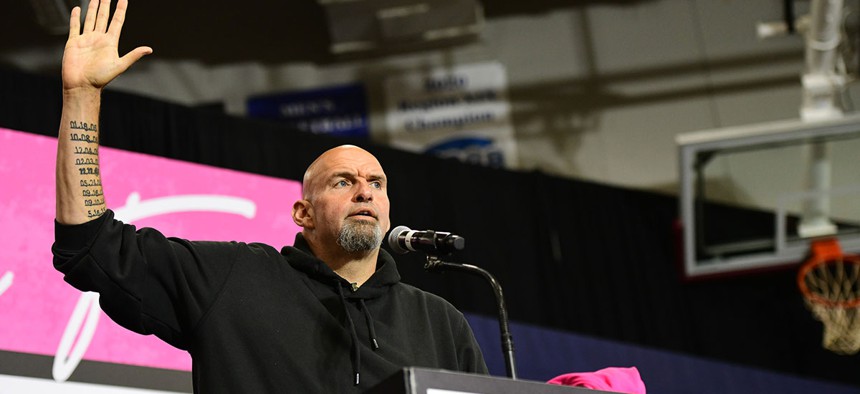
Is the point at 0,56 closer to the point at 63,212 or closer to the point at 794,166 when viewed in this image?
the point at 794,166

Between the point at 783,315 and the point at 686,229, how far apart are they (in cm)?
94

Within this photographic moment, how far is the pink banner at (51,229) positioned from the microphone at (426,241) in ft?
6.84

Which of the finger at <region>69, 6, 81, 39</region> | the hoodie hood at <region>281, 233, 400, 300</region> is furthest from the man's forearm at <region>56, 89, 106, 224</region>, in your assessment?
the hoodie hood at <region>281, 233, 400, 300</region>

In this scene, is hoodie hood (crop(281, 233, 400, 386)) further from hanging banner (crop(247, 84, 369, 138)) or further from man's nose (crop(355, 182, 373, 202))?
hanging banner (crop(247, 84, 369, 138))

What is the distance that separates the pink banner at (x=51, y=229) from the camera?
393 cm

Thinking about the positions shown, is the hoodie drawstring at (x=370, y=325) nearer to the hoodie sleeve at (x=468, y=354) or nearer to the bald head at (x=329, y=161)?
the hoodie sleeve at (x=468, y=354)

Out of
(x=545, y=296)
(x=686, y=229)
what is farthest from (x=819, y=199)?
(x=545, y=296)

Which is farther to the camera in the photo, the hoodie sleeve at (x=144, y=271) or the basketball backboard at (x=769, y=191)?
the basketball backboard at (x=769, y=191)

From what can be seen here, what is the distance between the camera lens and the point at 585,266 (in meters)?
6.65

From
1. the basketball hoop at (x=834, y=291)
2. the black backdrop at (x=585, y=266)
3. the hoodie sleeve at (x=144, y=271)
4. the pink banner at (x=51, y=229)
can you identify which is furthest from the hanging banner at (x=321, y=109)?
the hoodie sleeve at (x=144, y=271)

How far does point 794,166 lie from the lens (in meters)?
6.32

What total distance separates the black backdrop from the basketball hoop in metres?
0.26

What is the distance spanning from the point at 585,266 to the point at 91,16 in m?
4.76

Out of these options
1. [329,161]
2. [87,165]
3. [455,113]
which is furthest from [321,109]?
[87,165]
